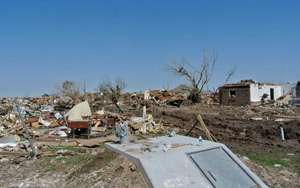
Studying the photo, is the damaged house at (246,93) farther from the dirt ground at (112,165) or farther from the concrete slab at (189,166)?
the concrete slab at (189,166)

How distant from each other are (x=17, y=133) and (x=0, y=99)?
968 inches

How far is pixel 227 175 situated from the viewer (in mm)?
6227

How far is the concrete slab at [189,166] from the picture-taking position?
5871 mm

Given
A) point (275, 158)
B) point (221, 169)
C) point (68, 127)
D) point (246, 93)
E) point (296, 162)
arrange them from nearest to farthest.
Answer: point (221, 169), point (296, 162), point (275, 158), point (68, 127), point (246, 93)

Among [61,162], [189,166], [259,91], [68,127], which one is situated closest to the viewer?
[189,166]

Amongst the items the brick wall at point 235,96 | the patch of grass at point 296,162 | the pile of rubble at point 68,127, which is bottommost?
the patch of grass at point 296,162

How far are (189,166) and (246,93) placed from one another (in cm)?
3319

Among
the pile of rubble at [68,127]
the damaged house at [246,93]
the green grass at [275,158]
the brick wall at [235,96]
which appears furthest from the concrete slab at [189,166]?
the brick wall at [235,96]

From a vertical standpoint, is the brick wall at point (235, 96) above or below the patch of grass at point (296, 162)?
above

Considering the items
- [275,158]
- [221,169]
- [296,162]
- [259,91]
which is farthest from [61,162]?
[259,91]

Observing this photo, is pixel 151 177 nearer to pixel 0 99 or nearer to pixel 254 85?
pixel 254 85

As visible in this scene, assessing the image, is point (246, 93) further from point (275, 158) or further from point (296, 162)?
point (296, 162)

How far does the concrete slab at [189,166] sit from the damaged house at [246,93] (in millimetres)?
32056

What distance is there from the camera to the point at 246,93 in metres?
38.4
